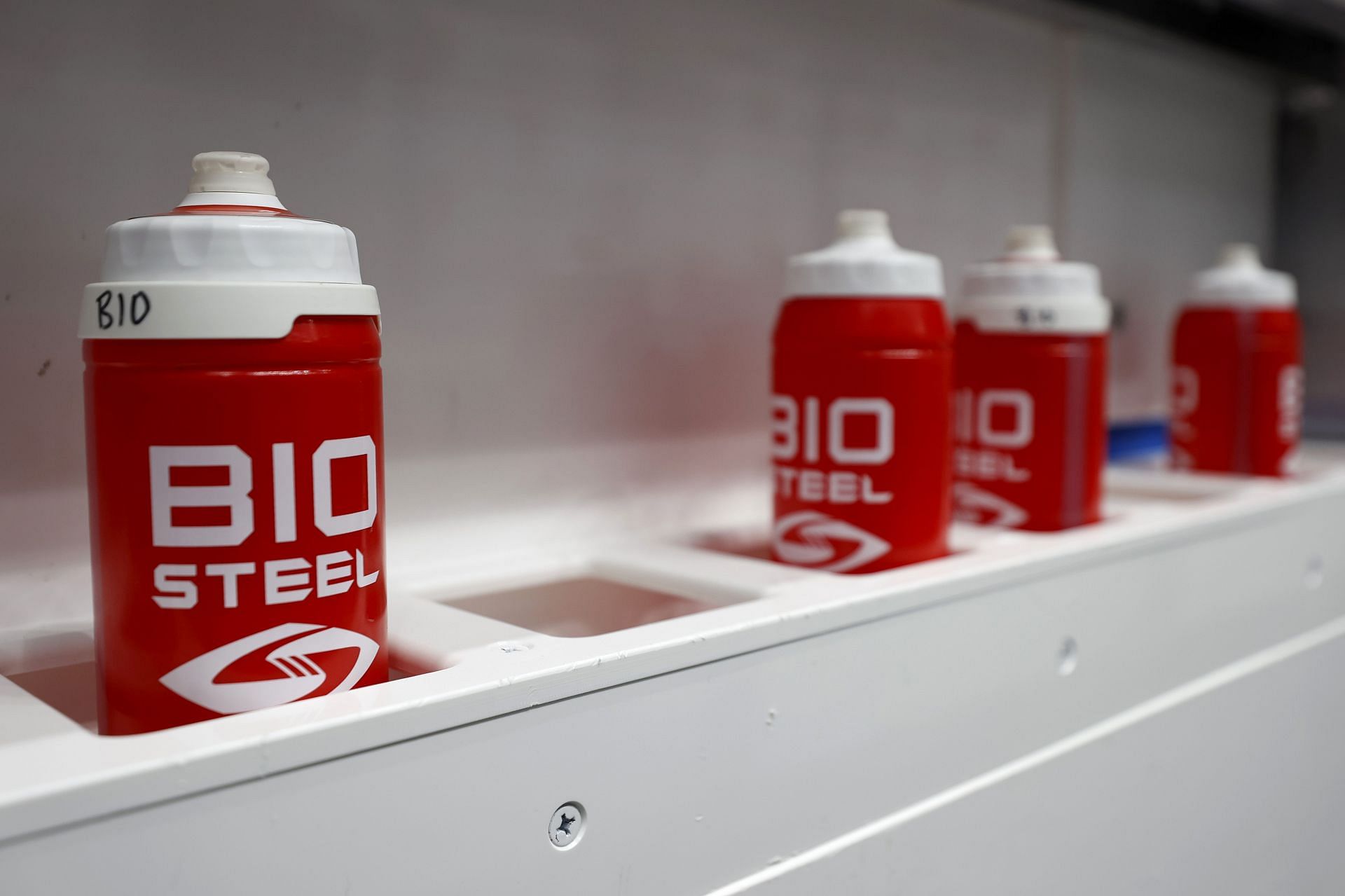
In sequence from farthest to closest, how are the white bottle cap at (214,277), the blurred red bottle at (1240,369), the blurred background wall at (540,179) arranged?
the blurred red bottle at (1240,369), the blurred background wall at (540,179), the white bottle cap at (214,277)

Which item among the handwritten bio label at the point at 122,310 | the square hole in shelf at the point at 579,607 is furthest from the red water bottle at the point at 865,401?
the handwritten bio label at the point at 122,310

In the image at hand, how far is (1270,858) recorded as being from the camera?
3.16 feet

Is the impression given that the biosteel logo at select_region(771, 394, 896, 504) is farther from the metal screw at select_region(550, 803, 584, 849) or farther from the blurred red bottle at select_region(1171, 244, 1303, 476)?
the blurred red bottle at select_region(1171, 244, 1303, 476)

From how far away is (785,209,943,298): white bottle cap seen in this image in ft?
2.35

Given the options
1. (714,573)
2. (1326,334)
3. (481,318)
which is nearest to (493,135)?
(481,318)

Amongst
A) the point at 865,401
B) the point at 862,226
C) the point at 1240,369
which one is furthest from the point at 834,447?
the point at 1240,369

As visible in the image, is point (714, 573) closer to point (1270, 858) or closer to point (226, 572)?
point (226, 572)

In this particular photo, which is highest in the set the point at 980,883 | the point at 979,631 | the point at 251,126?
the point at 251,126

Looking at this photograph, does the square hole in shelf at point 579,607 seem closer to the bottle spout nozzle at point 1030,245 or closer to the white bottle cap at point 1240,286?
the bottle spout nozzle at point 1030,245

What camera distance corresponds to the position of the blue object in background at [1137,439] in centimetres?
135

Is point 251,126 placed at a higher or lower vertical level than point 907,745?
higher

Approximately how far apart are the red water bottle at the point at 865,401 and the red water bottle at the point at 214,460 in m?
0.33

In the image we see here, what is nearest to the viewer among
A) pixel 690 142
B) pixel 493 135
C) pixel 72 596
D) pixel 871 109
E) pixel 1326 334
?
pixel 72 596

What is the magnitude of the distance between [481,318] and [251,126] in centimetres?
19
